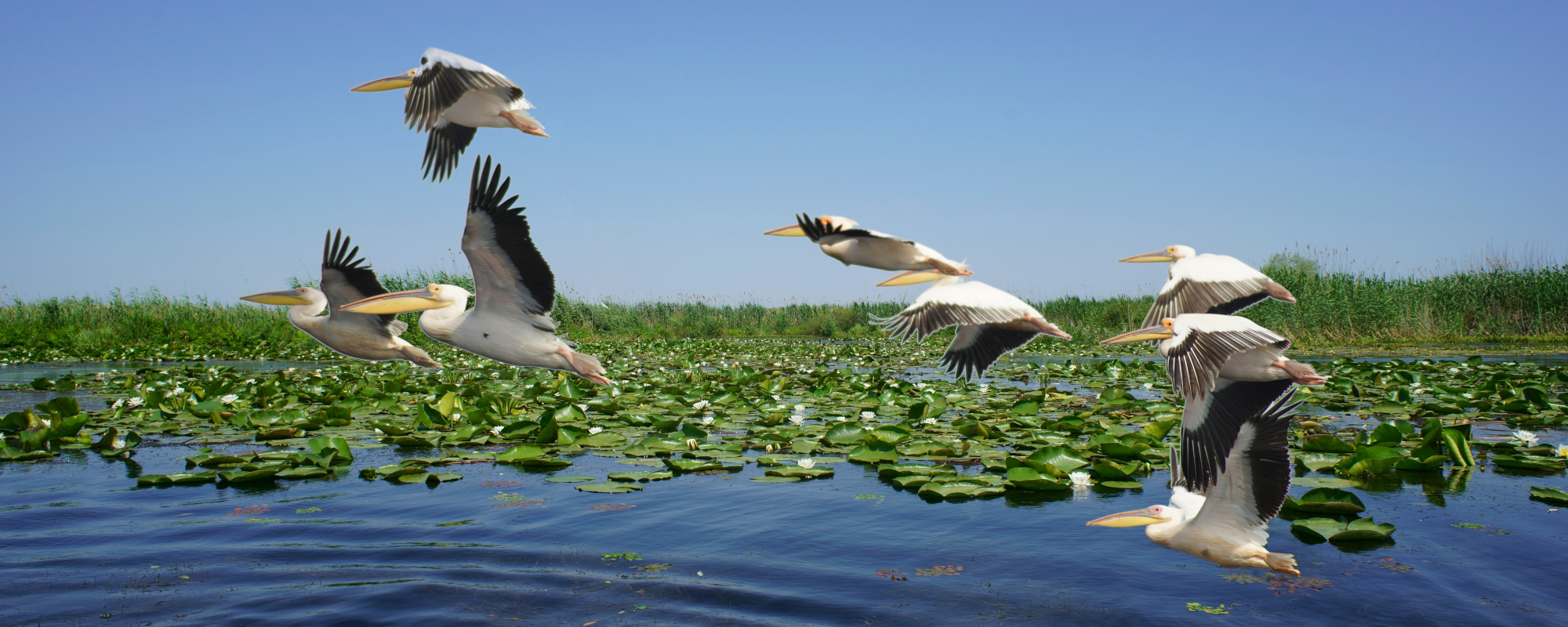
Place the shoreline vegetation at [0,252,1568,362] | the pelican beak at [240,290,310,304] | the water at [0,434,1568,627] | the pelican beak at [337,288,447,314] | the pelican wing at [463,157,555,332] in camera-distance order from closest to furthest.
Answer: the pelican beak at [337,288,447,314] < the pelican beak at [240,290,310,304] < the pelican wing at [463,157,555,332] < the water at [0,434,1568,627] < the shoreline vegetation at [0,252,1568,362]

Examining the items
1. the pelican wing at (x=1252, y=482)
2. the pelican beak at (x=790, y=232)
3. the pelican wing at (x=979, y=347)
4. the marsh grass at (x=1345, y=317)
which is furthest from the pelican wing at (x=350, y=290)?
the marsh grass at (x=1345, y=317)

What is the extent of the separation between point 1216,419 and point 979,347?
2.38 feet

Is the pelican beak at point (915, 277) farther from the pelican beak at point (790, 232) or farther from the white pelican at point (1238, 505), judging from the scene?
the white pelican at point (1238, 505)

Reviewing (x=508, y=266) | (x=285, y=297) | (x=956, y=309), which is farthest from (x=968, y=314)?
(x=285, y=297)

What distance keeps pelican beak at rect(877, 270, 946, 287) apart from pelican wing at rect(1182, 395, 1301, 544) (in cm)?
195

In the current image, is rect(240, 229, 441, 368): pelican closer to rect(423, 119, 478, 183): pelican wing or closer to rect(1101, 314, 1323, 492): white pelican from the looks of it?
rect(423, 119, 478, 183): pelican wing

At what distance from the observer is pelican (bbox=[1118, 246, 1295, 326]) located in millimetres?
2209

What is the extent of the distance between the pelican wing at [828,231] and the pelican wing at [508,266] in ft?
2.97

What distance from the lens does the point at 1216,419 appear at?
221 cm

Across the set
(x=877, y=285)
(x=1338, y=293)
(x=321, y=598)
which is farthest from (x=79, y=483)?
(x=1338, y=293)

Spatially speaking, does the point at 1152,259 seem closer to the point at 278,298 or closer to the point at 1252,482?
the point at 1252,482

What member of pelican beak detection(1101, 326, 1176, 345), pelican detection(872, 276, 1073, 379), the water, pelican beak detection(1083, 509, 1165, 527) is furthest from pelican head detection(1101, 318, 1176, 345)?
the water

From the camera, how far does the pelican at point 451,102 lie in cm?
187

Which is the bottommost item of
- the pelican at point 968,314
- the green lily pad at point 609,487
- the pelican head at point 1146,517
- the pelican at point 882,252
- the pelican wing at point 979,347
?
the green lily pad at point 609,487
